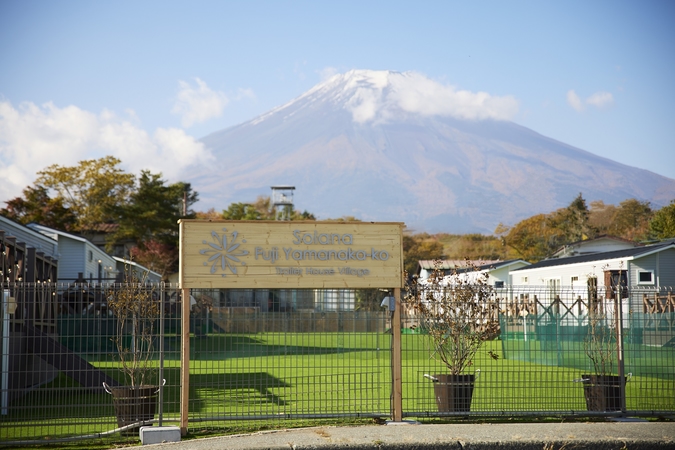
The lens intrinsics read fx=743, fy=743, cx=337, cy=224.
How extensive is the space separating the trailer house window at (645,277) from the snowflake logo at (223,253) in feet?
82.8

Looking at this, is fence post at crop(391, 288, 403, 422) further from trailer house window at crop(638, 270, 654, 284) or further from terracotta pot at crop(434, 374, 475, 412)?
trailer house window at crop(638, 270, 654, 284)

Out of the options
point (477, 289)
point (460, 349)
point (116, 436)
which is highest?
point (477, 289)

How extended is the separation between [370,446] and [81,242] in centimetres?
2945

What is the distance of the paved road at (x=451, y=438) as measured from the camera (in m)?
8.58

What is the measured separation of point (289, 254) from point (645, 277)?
81.9 feet

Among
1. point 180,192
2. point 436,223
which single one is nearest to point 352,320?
point 180,192

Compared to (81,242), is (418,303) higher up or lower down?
lower down

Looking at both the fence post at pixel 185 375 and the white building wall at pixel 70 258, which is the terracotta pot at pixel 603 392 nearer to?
the fence post at pixel 185 375

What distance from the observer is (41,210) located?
200 ft

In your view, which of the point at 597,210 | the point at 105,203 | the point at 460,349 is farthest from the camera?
the point at 597,210

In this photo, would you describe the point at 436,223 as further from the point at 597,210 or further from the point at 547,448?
the point at 547,448

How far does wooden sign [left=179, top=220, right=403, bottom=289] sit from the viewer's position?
33.4 feet

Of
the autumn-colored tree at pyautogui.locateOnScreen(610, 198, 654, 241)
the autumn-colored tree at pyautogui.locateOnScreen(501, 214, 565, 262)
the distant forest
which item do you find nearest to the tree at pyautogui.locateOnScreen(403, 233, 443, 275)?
the distant forest

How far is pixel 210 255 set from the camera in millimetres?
10219
